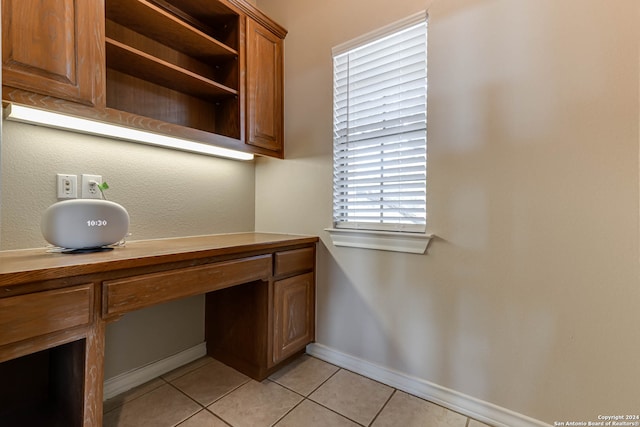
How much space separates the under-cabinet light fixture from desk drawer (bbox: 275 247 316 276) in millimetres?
780

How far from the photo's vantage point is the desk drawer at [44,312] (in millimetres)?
766

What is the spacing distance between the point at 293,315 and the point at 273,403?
476 millimetres

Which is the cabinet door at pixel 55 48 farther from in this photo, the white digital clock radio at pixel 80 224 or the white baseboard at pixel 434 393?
the white baseboard at pixel 434 393

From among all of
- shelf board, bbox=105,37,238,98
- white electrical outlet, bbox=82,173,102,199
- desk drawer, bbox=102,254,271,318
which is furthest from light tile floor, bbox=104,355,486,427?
shelf board, bbox=105,37,238,98

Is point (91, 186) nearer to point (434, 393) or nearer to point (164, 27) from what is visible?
point (164, 27)

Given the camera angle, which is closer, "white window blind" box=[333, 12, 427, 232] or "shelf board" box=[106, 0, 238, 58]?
"shelf board" box=[106, 0, 238, 58]

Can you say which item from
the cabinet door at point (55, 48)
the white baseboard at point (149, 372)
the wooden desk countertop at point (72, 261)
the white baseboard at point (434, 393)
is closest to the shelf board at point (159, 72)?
the cabinet door at point (55, 48)

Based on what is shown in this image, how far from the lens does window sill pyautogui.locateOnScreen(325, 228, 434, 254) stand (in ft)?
4.81

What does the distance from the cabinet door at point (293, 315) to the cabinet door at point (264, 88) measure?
97 centimetres

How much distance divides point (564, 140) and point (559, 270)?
1.81 ft

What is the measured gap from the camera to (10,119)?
1162 mm

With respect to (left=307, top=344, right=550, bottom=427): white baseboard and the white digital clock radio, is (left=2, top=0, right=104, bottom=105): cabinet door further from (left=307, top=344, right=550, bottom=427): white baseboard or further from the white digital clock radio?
(left=307, top=344, right=550, bottom=427): white baseboard

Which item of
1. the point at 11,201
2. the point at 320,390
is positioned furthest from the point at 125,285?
the point at 320,390

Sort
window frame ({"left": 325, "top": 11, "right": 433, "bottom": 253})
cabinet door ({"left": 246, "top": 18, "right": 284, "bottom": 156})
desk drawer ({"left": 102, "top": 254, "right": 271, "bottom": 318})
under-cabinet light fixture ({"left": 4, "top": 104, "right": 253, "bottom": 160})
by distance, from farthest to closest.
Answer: cabinet door ({"left": 246, "top": 18, "right": 284, "bottom": 156}) → window frame ({"left": 325, "top": 11, "right": 433, "bottom": 253}) → under-cabinet light fixture ({"left": 4, "top": 104, "right": 253, "bottom": 160}) → desk drawer ({"left": 102, "top": 254, "right": 271, "bottom": 318})
